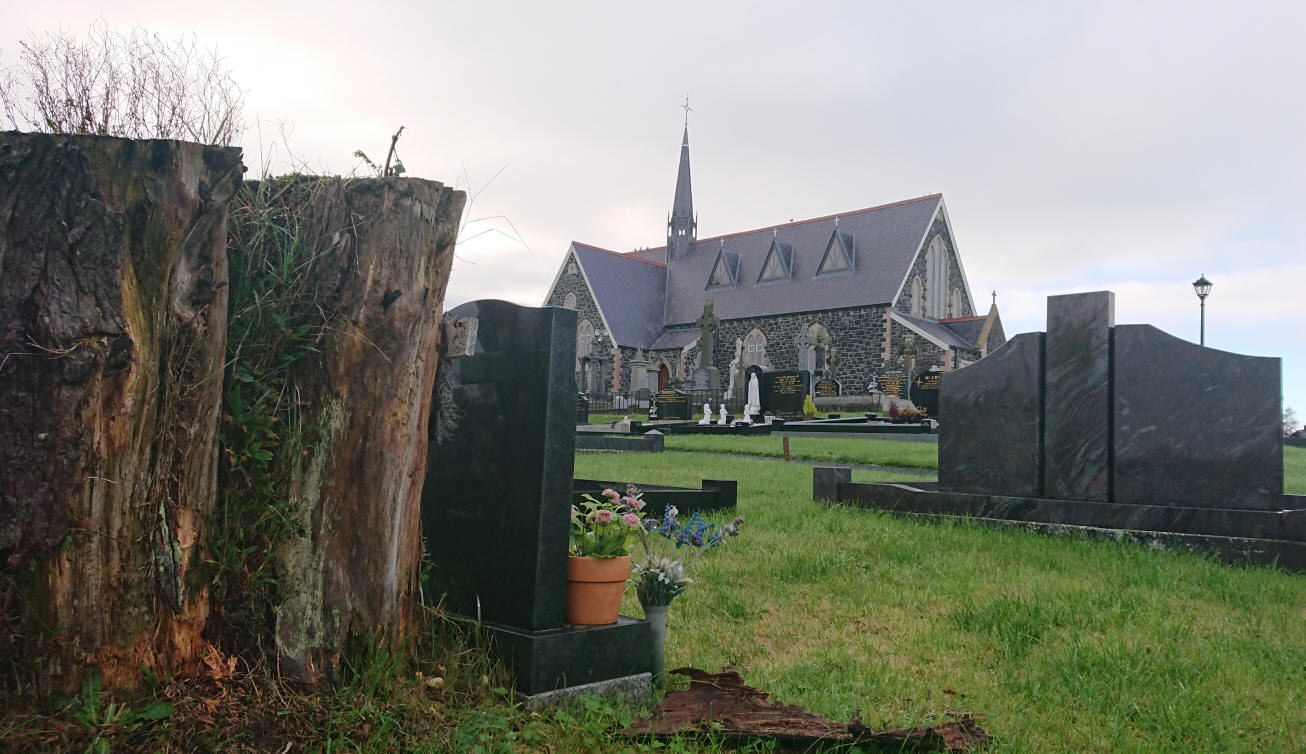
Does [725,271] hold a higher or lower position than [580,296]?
higher

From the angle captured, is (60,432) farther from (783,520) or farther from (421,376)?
(783,520)

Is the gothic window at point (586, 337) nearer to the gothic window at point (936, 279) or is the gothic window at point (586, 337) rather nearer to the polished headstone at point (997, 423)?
the gothic window at point (936, 279)

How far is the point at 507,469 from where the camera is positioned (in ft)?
11.1

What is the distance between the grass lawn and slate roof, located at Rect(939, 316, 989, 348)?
1159 inches

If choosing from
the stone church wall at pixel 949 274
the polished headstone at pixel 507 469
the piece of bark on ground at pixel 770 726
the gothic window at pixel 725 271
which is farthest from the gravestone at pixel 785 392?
the piece of bark on ground at pixel 770 726

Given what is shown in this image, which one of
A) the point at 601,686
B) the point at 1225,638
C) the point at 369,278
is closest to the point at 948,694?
the point at 601,686

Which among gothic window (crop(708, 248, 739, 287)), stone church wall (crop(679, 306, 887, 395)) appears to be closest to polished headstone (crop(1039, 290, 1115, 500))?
stone church wall (crop(679, 306, 887, 395))

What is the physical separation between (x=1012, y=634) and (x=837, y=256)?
34372 mm

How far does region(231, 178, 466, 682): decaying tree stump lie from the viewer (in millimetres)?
2701

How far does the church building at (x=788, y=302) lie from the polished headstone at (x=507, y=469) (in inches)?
1125

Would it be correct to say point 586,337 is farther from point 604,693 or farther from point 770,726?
point 770,726

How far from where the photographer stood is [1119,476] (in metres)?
6.84

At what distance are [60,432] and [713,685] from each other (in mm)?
2349

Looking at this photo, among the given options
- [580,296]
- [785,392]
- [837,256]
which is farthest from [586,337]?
[785,392]
